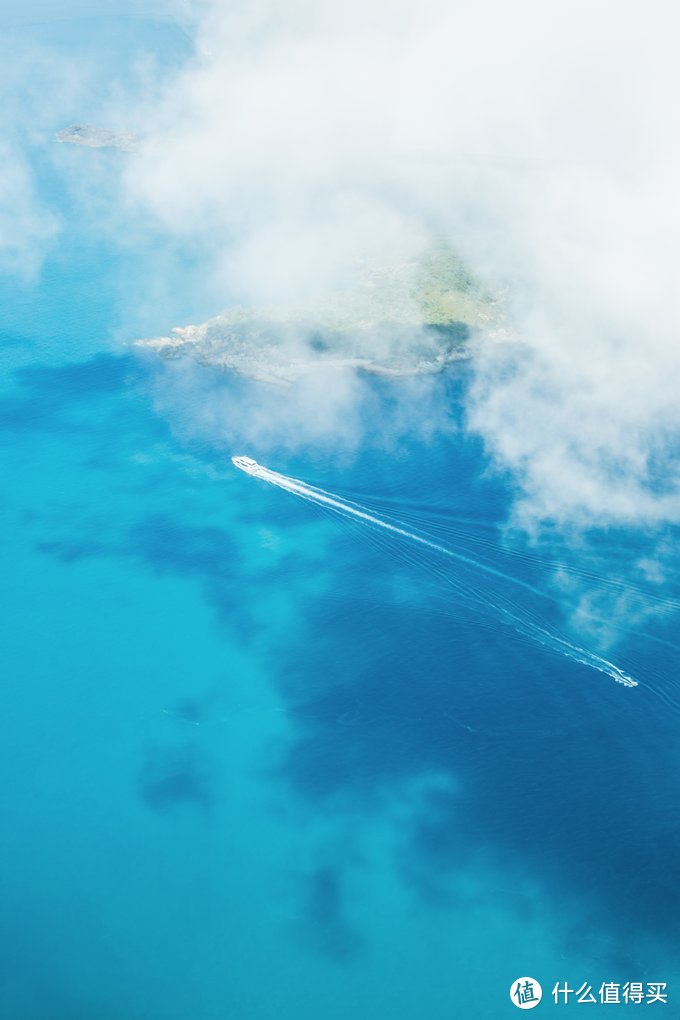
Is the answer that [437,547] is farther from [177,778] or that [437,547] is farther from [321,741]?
[177,778]

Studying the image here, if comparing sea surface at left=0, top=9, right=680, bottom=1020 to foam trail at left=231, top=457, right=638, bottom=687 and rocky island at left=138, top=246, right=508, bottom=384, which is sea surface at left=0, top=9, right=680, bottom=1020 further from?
rocky island at left=138, top=246, right=508, bottom=384

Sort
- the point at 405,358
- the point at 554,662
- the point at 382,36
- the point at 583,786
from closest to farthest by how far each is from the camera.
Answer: the point at 583,786 → the point at 554,662 → the point at 405,358 → the point at 382,36

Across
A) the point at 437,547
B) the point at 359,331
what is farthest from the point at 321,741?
the point at 359,331

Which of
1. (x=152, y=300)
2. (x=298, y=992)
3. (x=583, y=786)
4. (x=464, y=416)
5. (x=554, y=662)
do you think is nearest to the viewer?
(x=298, y=992)

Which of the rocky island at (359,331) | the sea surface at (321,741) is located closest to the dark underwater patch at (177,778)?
the sea surface at (321,741)

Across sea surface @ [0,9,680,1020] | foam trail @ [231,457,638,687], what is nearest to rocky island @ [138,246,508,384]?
sea surface @ [0,9,680,1020]

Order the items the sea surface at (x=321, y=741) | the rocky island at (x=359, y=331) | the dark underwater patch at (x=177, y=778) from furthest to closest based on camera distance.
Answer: the rocky island at (x=359, y=331) < the dark underwater patch at (x=177, y=778) < the sea surface at (x=321, y=741)

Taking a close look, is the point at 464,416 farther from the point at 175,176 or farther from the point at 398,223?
the point at 175,176

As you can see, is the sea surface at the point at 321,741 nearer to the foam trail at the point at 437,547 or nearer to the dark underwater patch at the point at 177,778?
the dark underwater patch at the point at 177,778

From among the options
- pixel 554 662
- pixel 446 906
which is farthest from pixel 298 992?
pixel 554 662
